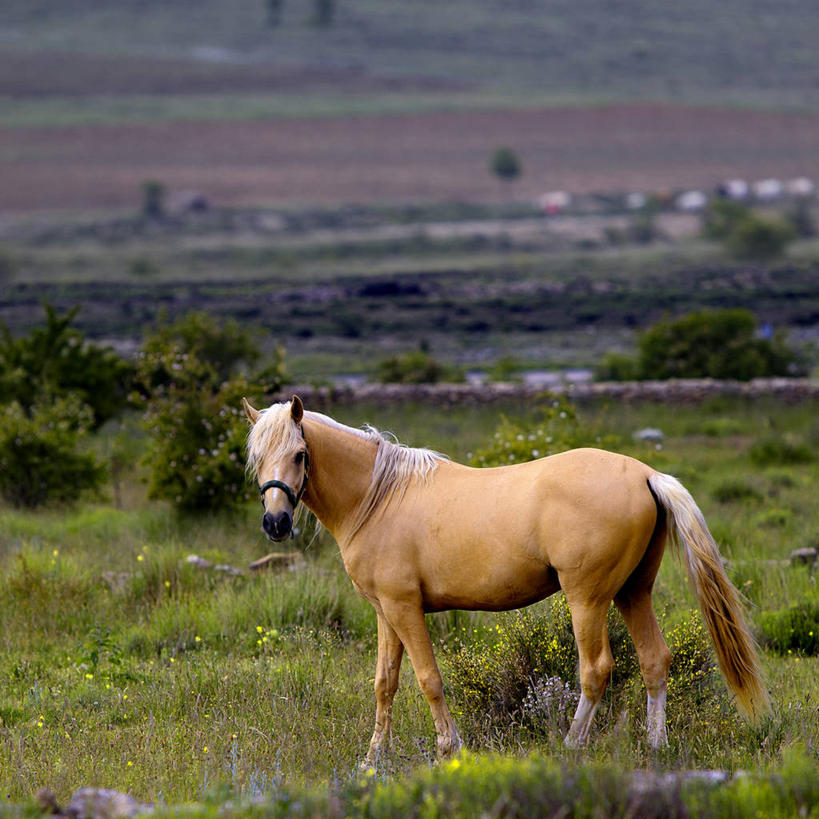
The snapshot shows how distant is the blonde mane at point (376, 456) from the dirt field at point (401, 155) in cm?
9790

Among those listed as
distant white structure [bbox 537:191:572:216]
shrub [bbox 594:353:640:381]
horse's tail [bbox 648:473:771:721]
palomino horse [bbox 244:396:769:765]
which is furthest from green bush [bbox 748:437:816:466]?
distant white structure [bbox 537:191:572:216]

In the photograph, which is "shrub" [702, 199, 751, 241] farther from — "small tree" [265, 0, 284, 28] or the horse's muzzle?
"small tree" [265, 0, 284, 28]

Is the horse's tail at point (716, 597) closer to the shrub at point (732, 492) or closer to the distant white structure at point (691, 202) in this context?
the shrub at point (732, 492)

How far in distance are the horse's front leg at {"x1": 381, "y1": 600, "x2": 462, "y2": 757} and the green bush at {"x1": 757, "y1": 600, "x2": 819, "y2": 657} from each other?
3.44 m

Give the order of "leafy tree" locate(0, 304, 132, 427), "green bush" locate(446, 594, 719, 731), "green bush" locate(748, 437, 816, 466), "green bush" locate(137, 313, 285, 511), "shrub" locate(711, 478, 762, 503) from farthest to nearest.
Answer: "green bush" locate(748, 437, 816, 466)
"leafy tree" locate(0, 304, 132, 427)
"shrub" locate(711, 478, 762, 503)
"green bush" locate(137, 313, 285, 511)
"green bush" locate(446, 594, 719, 731)

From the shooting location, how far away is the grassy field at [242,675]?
20.0 feet

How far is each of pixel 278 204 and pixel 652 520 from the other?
9825cm

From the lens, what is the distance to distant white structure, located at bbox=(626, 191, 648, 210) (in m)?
98.6

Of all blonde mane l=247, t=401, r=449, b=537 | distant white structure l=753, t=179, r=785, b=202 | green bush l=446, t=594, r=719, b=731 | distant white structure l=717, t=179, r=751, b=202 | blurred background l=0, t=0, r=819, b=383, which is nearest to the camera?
blonde mane l=247, t=401, r=449, b=537

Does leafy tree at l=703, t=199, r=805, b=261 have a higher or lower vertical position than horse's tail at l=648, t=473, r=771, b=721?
lower

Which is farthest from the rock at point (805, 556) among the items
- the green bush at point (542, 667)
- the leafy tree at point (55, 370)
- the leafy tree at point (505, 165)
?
the leafy tree at point (505, 165)

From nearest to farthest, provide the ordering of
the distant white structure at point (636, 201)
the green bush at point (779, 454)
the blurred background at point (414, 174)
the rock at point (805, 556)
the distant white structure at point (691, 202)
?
the rock at point (805, 556) < the green bush at point (779, 454) < the blurred background at point (414, 174) < the distant white structure at point (691, 202) < the distant white structure at point (636, 201)

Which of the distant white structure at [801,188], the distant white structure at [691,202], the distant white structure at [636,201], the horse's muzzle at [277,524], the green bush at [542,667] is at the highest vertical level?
the horse's muzzle at [277,524]

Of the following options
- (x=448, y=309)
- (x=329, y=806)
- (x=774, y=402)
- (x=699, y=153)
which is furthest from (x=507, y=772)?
(x=699, y=153)
